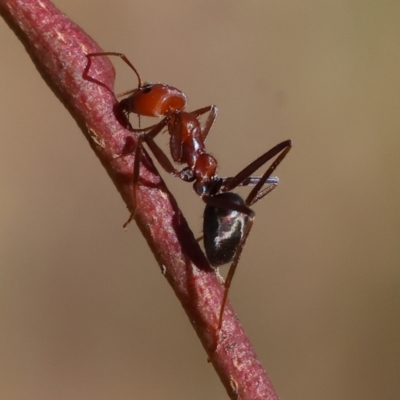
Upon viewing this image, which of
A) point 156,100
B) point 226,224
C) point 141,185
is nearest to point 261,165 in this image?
point 226,224

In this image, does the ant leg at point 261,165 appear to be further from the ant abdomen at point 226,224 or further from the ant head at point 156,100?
the ant head at point 156,100

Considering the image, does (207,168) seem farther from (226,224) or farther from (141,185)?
(141,185)

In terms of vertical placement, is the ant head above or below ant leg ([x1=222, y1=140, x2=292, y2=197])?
above

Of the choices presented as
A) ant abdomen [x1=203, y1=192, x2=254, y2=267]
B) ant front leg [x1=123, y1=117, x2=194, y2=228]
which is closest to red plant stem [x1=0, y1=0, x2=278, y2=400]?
ant front leg [x1=123, y1=117, x2=194, y2=228]

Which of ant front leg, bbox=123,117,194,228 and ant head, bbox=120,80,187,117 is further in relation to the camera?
ant head, bbox=120,80,187,117

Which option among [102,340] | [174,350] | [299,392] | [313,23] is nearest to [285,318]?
[299,392]

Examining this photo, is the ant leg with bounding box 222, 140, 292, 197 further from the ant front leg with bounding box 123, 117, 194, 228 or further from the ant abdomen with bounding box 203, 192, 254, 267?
the ant front leg with bounding box 123, 117, 194, 228
